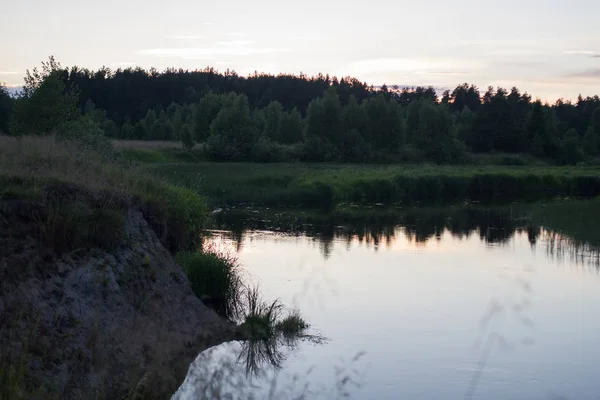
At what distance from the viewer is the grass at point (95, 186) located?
12.5m

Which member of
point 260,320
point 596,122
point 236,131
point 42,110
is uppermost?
point 596,122

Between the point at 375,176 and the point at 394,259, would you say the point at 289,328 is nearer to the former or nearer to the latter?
the point at 394,259

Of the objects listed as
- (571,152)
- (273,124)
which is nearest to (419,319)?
(273,124)

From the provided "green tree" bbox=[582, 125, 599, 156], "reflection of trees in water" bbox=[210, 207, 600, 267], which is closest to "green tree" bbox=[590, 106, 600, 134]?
"green tree" bbox=[582, 125, 599, 156]

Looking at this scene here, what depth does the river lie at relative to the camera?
37.6ft

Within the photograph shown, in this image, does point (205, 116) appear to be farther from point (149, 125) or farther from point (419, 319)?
point (419, 319)

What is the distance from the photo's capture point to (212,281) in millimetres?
15406

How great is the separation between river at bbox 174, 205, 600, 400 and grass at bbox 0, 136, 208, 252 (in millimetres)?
2494

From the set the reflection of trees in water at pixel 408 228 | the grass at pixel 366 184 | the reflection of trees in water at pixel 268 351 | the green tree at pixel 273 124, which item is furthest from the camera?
the green tree at pixel 273 124

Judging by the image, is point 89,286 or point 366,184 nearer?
point 89,286

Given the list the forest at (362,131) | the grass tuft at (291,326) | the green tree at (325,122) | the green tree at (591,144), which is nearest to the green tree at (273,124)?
the forest at (362,131)

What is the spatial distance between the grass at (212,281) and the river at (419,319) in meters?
1.55

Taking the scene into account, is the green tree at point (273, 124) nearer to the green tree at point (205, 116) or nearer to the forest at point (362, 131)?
the forest at point (362, 131)

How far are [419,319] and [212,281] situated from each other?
4525mm
